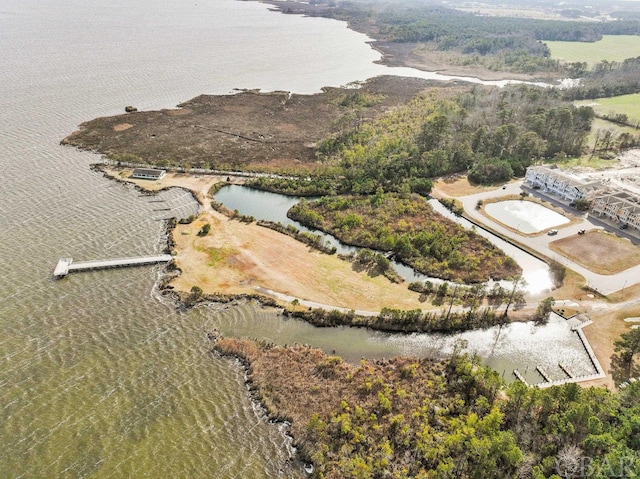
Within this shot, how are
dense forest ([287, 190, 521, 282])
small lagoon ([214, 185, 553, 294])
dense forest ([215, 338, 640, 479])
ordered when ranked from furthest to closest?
dense forest ([287, 190, 521, 282]) < small lagoon ([214, 185, 553, 294]) < dense forest ([215, 338, 640, 479])

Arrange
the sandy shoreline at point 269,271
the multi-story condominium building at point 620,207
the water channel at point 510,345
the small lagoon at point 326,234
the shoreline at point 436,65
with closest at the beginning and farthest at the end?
the water channel at point 510,345 → the sandy shoreline at point 269,271 → the small lagoon at point 326,234 → the multi-story condominium building at point 620,207 → the shoreline at point 436,65

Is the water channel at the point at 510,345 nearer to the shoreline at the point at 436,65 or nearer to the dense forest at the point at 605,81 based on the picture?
the dense forest at the point at 605,81

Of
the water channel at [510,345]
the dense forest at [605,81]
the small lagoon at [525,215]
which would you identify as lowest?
the water channel at [510,345]

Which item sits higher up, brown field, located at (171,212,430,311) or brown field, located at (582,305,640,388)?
→ brown field, located at (171,212,430,311)

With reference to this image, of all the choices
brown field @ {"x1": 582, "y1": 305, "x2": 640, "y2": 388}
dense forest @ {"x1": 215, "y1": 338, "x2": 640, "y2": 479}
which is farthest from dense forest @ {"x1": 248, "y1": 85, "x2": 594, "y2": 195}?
dense forest @ {"x1": 215, "y1": 338, "x2": 640, "y2": 479}

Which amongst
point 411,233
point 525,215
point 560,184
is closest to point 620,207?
point 560,184

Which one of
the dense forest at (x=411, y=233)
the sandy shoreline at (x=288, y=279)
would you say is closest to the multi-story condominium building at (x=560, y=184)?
the dense forest at (x=411, y=233)

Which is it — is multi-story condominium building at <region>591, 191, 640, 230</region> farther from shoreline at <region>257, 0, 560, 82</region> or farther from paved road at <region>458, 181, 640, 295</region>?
shoreline at <region>257, 0, 560, 82</region>
